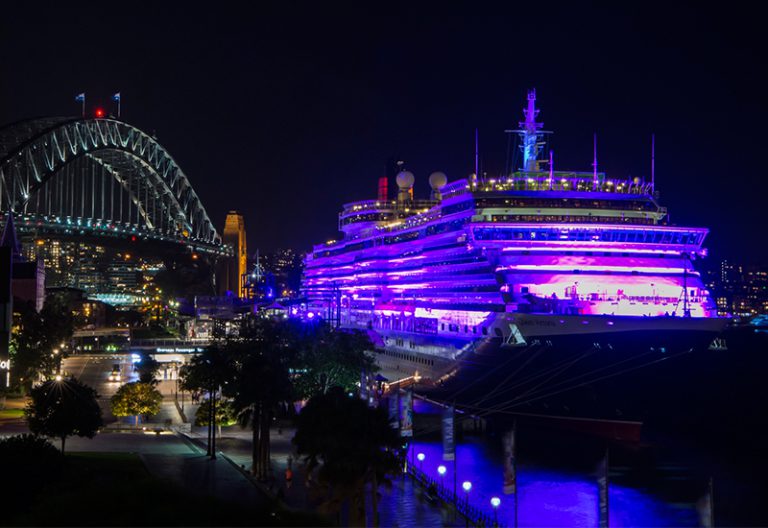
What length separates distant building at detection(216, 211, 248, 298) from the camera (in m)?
176

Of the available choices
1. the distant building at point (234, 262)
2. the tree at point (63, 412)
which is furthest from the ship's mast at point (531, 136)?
the distant building at point (234, 262)

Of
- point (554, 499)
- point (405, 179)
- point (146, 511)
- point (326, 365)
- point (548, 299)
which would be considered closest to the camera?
point (146, 511)

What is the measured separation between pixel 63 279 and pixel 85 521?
603 ft

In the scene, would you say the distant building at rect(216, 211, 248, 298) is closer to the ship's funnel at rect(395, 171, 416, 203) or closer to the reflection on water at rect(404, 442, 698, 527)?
the ship's funnel at rect(395, 171, 416, 203)

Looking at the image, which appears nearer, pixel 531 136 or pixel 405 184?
pixel 531 136

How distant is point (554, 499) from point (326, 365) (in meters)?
15.4

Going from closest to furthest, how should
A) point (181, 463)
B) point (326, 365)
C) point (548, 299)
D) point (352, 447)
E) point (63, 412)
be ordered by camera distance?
point (352, 447) < point (181, 463) < point (63, 412) < point (326, 365) < point (548, 299)

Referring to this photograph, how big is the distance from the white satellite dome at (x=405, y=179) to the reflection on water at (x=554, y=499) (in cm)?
5253

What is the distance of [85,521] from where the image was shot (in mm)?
16234

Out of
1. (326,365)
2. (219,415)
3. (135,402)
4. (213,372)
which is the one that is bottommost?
(219,415)

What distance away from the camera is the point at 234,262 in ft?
590

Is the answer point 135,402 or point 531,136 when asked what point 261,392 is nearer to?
point 135,402

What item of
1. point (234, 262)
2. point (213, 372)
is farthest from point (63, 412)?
point (234, 262)

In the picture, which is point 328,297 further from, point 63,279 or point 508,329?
point 63,279
